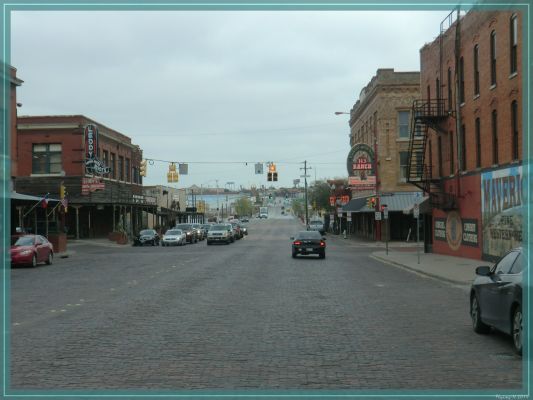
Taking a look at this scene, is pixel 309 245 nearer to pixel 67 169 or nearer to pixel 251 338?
pixel 251 338

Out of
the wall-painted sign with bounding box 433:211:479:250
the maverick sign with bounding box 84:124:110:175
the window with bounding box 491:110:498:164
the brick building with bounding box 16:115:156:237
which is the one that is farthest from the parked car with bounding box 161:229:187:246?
the window with bounding box 491:110:498:164

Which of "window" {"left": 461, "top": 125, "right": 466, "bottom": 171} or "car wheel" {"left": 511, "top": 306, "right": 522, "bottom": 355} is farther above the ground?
"window" {"left": 461, "top": 125, "right": 466, "bottom": 171}

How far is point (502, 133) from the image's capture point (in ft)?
84.6

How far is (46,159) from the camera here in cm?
6003

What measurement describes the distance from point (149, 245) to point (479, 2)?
35948 millimetres

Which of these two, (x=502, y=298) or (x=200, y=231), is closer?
(x=502, y=298)

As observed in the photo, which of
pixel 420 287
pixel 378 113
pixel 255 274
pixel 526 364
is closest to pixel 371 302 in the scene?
pixel 420 287

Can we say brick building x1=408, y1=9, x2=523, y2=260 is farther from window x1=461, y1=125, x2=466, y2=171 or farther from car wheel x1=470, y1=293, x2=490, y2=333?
car wheel x1=470, y1=293, x2=490, y2=333

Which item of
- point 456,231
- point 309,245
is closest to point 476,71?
point 456,231

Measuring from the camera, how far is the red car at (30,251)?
28500 mm

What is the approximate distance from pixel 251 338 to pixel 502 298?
156 inches

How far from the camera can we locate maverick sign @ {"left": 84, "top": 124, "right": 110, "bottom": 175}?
5812 centimetres

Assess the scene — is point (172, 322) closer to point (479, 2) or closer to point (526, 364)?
point (526, 364)

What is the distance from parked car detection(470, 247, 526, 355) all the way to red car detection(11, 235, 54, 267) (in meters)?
22.4
